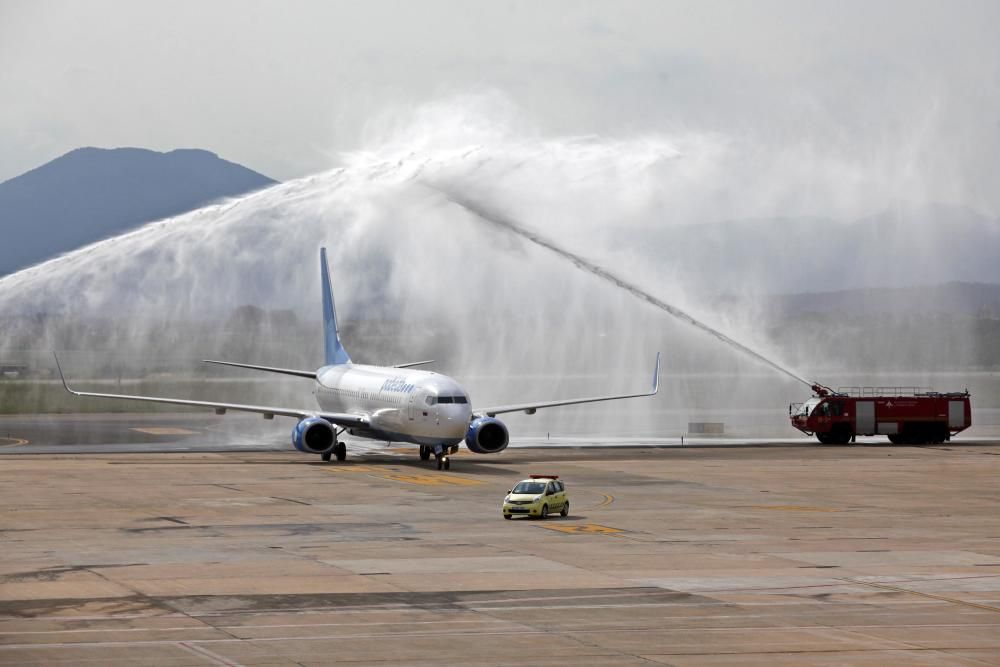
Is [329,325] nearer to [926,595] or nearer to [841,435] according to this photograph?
[841,435]

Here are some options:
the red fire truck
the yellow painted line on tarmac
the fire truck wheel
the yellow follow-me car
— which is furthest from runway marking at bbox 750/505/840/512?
the fire truck wheel

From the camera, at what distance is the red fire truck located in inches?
3125

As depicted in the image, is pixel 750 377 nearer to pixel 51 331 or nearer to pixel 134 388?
pixel 134 388

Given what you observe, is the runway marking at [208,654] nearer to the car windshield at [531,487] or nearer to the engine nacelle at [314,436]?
the car windshield at [531,487]

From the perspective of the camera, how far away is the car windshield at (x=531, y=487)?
4119cm

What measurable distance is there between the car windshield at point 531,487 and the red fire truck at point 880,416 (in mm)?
41492

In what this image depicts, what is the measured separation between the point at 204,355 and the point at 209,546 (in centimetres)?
7680

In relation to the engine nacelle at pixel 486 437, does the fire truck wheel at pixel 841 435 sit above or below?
above

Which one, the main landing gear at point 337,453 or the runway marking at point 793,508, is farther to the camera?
the main landing gear at point 337,453

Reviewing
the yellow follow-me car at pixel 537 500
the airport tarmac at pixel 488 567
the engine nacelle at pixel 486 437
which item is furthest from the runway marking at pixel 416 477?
the yellow follow-me car at pixel 537 500

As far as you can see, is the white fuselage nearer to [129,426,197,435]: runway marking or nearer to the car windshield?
the car windshield

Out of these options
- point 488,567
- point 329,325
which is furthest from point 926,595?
point 329,325

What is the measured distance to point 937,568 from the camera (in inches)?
1222

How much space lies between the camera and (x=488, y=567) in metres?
30.8
